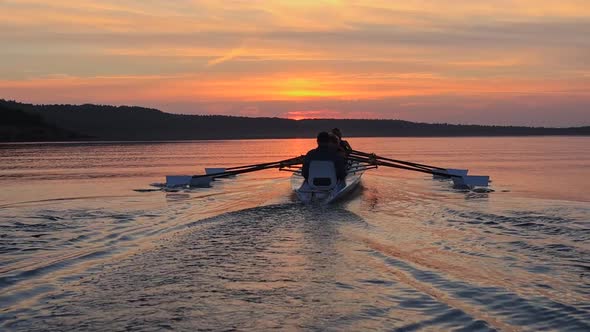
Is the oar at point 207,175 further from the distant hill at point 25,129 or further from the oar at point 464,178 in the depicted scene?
the distant hill at point 25,129

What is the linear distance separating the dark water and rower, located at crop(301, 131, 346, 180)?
3.59 feet

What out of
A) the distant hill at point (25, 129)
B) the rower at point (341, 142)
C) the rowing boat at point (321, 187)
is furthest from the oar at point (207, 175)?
the distant hill at point (25, 129)

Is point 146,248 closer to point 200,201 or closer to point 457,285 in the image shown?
point 457,285

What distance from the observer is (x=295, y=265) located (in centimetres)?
905

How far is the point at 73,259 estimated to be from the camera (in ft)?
31.5

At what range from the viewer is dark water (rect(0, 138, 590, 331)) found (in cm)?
673

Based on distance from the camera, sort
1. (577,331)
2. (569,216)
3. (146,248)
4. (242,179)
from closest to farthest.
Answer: (577,331) → (146,248) → (569,216) → (242,179)

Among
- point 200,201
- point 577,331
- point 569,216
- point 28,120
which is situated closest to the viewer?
point 577,331

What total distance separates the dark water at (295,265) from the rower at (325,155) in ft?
3.59

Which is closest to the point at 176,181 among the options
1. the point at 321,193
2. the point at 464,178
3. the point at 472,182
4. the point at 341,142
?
the point at 341,142

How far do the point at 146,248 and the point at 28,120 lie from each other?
92669 millimetres

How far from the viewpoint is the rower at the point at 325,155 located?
17.6 metres

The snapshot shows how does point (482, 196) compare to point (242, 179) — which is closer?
point (482, 196)

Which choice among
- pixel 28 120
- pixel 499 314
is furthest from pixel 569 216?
pixel 28 120
